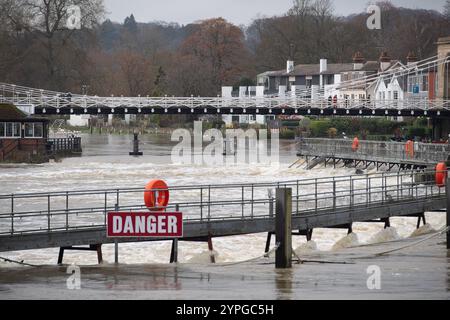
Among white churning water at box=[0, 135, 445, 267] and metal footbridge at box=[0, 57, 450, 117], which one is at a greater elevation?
metal footbridge at box=[0, 57, 450, 117]

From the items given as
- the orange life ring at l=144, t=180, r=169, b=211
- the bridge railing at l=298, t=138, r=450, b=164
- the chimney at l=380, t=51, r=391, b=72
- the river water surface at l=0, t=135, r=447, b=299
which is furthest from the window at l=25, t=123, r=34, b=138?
the orange life ring at l=144, t=180, r=169, b=211

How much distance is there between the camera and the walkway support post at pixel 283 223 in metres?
25.8

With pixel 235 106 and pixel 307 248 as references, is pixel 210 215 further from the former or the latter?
pixel 235 106

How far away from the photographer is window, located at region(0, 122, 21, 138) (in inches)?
3206

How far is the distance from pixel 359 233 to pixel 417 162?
2163 cm

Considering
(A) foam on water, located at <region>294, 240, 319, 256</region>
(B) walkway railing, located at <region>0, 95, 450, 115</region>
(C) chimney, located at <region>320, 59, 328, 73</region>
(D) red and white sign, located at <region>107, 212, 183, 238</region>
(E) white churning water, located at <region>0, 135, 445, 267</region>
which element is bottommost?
(E) white churning water, located at <region>0, 135, 445, 267</region>

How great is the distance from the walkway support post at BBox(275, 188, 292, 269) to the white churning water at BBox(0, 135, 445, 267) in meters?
5.08

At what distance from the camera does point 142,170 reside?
71.8 meters

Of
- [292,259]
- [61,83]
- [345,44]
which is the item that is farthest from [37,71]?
[292,259]

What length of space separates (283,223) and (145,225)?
3394 mm

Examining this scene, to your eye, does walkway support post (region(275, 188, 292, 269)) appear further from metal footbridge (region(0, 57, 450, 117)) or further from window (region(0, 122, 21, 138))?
metal footbridge (region(0, 57, 450, 117))

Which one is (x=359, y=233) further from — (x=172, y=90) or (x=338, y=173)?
(x=172, y=90)

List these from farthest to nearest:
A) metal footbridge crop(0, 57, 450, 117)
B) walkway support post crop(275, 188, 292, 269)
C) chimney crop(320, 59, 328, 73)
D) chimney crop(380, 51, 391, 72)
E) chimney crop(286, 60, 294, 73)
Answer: chimney crop(286, 60, 294, 73), chimney crop(320, 59, 328, 73), chimney crop(380, 51, 391, 72), metal footbridge crop(0, 57, 450, 117), walkway support post crop(275, 188, 292, 269)

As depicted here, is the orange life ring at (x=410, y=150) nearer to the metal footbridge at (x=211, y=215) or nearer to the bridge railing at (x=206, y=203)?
the bridge railing at (x=206, y=203)
